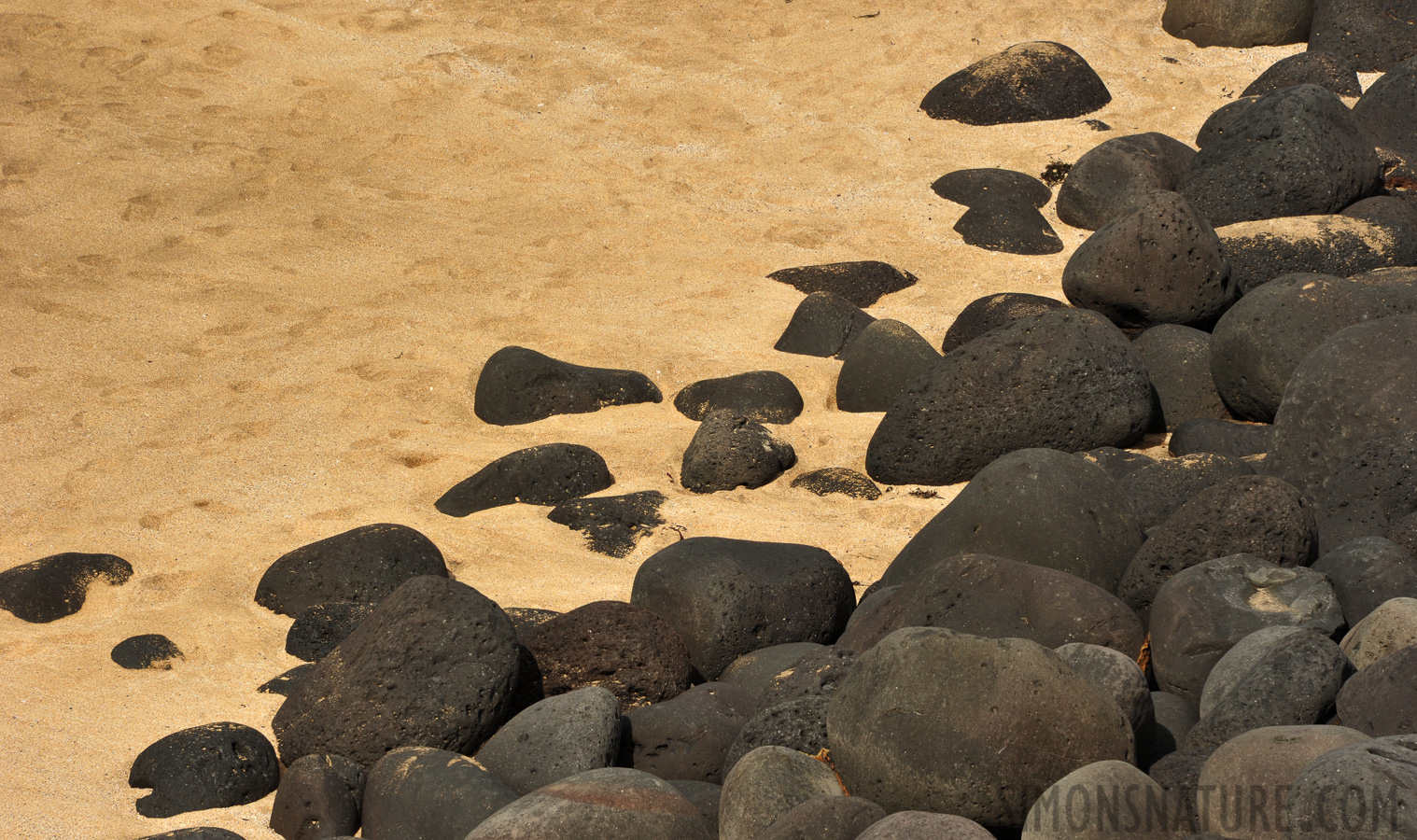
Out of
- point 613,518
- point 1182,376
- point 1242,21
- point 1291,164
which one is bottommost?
point 613,518

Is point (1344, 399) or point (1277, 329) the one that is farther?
point (1277, 329)

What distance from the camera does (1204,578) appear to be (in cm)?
346

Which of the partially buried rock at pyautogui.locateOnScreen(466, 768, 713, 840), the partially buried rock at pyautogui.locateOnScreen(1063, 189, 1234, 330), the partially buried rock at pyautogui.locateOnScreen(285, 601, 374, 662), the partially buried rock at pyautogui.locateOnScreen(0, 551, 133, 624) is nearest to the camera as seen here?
the partially buried rock at pyautogui.locateOnScreen(466, 768, 713, 840)

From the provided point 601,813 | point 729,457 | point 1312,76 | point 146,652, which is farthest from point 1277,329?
point 146,652

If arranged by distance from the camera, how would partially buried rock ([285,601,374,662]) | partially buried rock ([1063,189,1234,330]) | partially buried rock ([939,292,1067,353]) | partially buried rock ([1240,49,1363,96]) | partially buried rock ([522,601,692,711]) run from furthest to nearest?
partially buried rock ([1240,49,1363,96]), partially buried rock ([939,292,1067,353]), partially buried rock ([1063,189,1234,330]), partially buried rock ([285,601,374,662]), partially buried rock ([522,601,692,711])

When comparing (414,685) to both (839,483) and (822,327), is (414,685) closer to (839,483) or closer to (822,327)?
(839,483)

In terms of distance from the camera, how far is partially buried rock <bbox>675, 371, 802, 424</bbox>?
6043mm

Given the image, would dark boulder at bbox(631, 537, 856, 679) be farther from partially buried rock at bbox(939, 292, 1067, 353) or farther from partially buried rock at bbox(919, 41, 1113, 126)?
partially buried rock at bbox(919, 41, 1113, 126)

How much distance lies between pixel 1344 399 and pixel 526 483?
10.9 feet

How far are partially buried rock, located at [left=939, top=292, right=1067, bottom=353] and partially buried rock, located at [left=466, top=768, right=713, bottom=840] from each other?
13.0ft

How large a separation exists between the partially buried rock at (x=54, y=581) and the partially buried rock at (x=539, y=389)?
1.93 m

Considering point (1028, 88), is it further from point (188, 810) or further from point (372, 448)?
point (188, 810)

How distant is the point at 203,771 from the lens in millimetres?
3531

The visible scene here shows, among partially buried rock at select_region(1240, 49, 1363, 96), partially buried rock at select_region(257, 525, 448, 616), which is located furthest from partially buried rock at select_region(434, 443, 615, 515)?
partially buried rock at select_region(1240, 49, 1363, 96)
